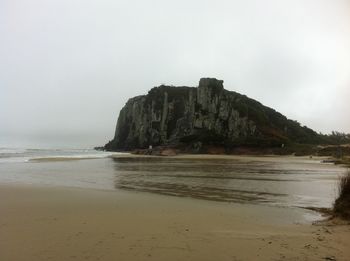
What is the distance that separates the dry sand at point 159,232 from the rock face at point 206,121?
69.3 m

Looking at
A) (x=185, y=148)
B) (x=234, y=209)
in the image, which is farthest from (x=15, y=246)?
(x=185, y=148)

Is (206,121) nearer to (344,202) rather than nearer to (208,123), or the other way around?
(208,123)

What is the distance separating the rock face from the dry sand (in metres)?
69.3

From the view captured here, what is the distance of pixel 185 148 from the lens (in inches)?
3297

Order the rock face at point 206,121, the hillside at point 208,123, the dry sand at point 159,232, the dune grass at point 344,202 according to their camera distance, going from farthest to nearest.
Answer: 1. the rock face at point 206,121
2. the hillside at point 208,123
3. the dune grass at point 344,202
4. the dry sand at point 159,232

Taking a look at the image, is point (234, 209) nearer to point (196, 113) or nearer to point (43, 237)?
point (43, 237)

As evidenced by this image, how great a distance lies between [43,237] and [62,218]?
2095mm

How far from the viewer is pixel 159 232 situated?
772 cm

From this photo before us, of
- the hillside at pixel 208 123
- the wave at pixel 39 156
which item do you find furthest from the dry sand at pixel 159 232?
the hillside at pixel 208 123

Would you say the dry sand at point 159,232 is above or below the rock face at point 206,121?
below

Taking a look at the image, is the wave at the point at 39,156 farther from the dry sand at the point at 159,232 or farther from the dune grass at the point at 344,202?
the dune grass at the point at 344,202

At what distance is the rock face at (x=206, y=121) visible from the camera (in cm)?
8575

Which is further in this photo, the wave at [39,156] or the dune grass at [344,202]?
the wave at [39,156]

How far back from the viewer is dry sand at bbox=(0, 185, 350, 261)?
6156mm
